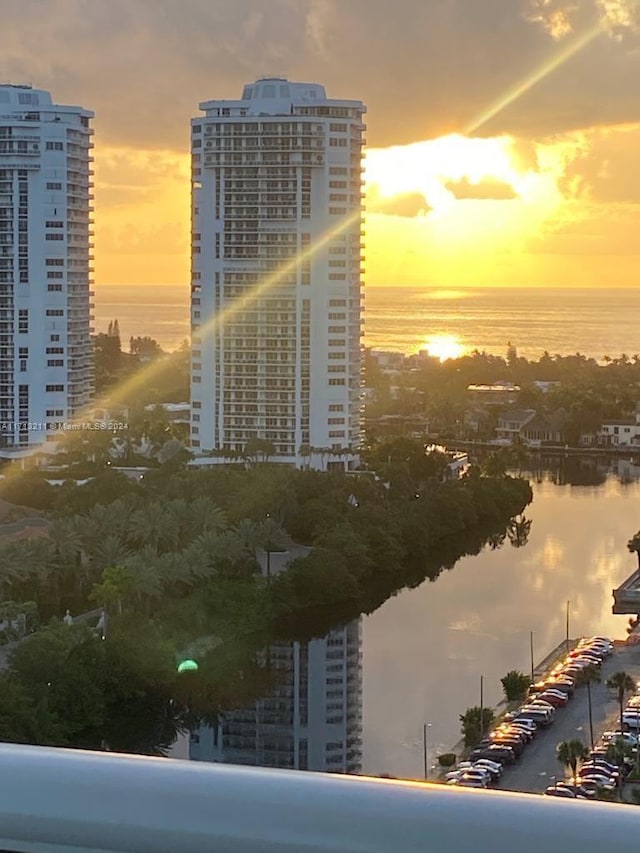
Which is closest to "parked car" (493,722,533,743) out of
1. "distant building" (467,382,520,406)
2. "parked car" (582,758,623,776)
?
"parked car" (582,758,623,776)

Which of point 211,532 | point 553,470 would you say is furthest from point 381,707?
point 553,470

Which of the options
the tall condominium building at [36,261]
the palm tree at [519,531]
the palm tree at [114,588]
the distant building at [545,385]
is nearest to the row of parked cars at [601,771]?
the palm tree at [114,588]

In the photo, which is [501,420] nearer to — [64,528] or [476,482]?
[476,482]

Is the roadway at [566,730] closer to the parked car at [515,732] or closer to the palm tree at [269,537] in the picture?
the parked car at [515,732]

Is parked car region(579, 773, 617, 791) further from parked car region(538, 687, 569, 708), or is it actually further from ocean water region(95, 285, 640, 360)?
ocean water region(95, 285, 640, 360)

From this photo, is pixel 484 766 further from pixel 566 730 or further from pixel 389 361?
pixel 389 361
